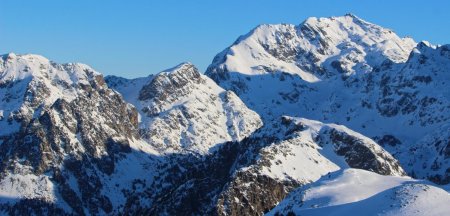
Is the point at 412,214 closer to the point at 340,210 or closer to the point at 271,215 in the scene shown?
the point at 340,210

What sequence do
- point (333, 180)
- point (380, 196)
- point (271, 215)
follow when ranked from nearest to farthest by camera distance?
point (380, 196), point (271, 215), point (333, 180)

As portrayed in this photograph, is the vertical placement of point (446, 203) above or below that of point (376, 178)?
below

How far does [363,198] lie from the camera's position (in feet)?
535

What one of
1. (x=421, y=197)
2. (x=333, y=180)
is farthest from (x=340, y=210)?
(x=333, y=180)

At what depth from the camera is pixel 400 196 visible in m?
146

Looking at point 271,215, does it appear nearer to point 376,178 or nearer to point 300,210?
point 300,210

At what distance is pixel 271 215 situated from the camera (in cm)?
16412

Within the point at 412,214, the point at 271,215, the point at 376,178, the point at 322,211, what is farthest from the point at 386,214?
the point at 376,178

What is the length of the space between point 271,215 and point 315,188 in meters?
12.9

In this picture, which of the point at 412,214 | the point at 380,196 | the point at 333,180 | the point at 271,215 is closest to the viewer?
the point at 412,214

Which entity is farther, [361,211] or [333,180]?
[333,180]

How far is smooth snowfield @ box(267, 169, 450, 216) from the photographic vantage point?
143000 millimetres

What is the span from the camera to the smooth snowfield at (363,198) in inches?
5630

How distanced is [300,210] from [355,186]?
20.7m
